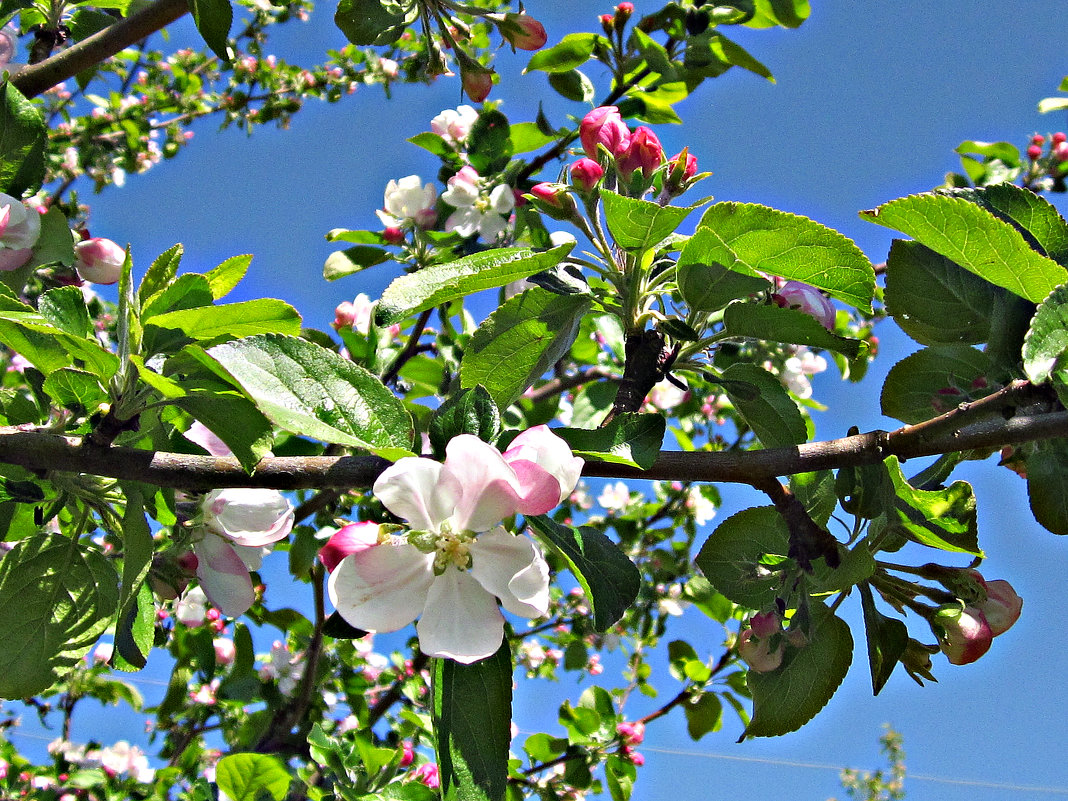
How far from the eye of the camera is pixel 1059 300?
801 millimetres

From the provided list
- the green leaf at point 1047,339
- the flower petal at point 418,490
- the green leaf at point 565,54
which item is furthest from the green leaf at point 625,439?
the green leaf at point 565,54

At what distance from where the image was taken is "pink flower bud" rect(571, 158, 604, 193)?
3.44 feet

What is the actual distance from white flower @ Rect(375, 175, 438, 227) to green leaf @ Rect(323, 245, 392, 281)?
87mm

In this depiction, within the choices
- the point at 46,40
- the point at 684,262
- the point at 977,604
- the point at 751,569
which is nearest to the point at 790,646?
the point at 751,569

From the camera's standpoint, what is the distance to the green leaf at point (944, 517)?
87 centimetres

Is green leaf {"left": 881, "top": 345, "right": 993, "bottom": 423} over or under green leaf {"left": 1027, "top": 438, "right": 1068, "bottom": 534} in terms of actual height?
over

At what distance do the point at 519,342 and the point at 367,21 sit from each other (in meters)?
0.95

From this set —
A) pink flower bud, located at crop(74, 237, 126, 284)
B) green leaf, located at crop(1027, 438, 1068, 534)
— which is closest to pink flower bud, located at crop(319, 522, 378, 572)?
green leaf, located at crop(1027, 438, 1068, 534)

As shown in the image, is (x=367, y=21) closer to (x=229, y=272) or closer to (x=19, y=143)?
(x=19, y=143)

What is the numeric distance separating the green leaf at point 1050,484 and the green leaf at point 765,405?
26cm

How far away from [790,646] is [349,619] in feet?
1.77

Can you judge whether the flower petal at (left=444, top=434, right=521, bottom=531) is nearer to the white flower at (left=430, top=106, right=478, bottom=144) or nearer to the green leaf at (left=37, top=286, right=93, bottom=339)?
the green leaf at (left=37, top=286, right=93, bottom=339)

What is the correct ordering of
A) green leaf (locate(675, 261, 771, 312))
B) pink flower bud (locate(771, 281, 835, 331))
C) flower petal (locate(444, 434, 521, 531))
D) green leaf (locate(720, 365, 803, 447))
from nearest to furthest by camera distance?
flower petal (locate(444, 434, 521, 531))
green leaf (locate(675, 261, 771, 312))
green leaf (locate(720, 365, 803, 447))
pink flower bud (locate(771, 281, 835, 331))

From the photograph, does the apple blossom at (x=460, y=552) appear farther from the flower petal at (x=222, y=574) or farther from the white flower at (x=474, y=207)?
the white flower at (x=474, y=207)
